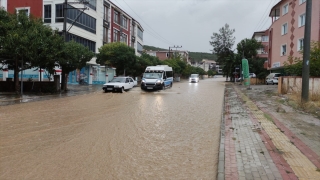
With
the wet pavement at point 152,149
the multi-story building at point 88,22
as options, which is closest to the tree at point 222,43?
the multi-story building at point 88,22

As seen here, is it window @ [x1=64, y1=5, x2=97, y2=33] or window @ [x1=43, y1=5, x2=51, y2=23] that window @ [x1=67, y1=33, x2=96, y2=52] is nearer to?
window @ [x1=64, y1=5, x2=97, y2=33]

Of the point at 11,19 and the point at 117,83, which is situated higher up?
the point at 11,19

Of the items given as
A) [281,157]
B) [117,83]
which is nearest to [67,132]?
[281,157]

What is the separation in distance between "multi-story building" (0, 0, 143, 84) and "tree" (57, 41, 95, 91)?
160 inches

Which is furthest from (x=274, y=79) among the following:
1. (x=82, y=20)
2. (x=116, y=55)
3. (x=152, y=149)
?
(x=152, y=149)

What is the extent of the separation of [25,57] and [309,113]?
1753 centimetres

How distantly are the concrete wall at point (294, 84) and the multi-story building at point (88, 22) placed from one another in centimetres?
1785

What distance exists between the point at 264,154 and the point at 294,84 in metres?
14.6

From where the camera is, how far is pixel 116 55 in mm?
35531

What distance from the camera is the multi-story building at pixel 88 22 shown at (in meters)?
33.9

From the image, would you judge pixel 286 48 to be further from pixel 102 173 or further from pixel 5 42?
pixel 102 173

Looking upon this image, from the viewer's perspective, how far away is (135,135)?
823 centimetres

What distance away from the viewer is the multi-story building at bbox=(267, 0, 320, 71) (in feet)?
93.2

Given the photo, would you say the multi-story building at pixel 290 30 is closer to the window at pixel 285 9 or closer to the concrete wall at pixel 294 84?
the window at pixel 285 9
